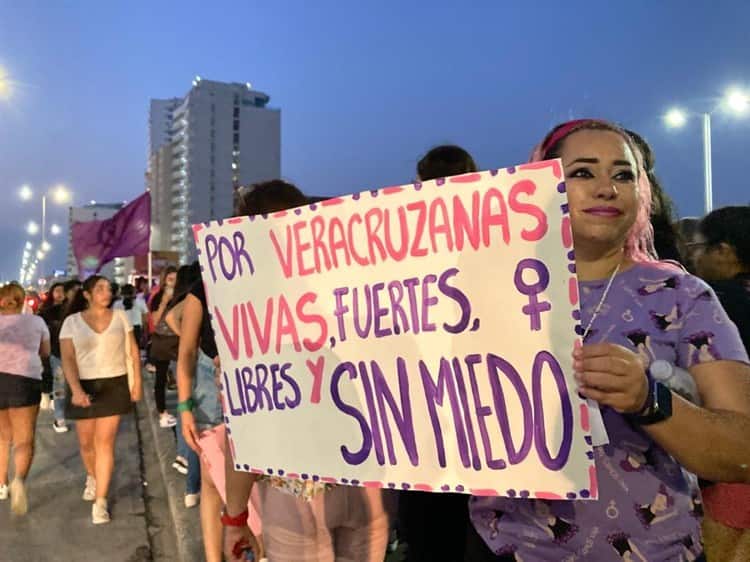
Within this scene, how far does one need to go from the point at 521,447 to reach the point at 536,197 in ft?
1.96

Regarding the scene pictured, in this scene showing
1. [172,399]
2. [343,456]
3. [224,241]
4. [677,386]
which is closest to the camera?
[677,386]

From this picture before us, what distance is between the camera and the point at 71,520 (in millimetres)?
5402

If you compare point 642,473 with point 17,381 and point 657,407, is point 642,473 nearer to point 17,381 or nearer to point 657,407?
point 657,407

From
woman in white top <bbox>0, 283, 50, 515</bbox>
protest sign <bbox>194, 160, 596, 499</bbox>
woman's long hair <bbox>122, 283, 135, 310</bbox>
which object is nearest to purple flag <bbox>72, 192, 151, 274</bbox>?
woman's long hair <bbox>122, 283, 135, 310</bbox>

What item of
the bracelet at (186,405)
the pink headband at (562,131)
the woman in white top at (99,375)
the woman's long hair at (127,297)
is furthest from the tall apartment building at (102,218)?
the pink headband at (562,131)

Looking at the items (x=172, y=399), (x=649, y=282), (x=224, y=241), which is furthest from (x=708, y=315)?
(x=172, y=399)

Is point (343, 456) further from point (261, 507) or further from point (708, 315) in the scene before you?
point (708, 315)

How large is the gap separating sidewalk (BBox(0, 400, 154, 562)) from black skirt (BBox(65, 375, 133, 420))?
0.85 meters

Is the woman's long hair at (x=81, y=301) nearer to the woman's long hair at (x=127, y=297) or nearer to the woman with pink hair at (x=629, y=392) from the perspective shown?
the woman with pink hair at (x=629, y=392)

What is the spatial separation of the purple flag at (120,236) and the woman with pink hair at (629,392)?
38.9 ft

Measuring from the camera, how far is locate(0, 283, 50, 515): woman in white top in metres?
5.84

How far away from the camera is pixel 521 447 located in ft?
5.22

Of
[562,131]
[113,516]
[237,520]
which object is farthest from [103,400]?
[562,131]

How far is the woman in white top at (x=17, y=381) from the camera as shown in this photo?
5.84m
